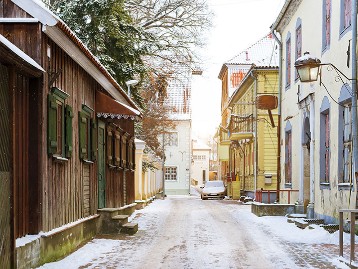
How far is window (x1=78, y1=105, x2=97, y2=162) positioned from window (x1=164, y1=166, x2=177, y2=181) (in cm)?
4663

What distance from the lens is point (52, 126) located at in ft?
34.8

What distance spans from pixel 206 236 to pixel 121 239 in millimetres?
1959

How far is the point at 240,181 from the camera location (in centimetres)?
4041

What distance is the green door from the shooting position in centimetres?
1659

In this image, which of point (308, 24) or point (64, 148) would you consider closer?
point (64, 148)

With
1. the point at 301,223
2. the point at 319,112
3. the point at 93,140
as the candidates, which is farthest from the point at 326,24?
the point at 93,140

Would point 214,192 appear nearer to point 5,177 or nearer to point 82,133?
point 82,133

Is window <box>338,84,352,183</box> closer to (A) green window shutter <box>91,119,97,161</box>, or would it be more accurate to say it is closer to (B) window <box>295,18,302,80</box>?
(A) green window shutter <box>91,119,97,161</box>

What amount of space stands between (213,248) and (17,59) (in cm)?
594

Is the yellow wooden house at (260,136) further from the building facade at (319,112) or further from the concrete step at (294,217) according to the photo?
the concrete step at (294,217)

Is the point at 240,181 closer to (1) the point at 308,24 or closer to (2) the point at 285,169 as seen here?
(2) the point at 285,169

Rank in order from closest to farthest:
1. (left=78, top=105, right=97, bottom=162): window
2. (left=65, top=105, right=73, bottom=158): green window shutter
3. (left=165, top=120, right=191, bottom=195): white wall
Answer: (left=65, top=105, right=73, bottom=158): green window shutter, (left=78, top=105, right=97, bottom=162): window, (left=165, top=120, right=191, bottom=195): white wall

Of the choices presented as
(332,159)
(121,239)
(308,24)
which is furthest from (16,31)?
(308,24)

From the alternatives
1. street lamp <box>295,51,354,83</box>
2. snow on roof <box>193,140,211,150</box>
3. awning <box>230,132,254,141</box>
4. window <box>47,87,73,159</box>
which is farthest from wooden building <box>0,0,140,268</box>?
snow on roof <box>193,140,211,150</box>
